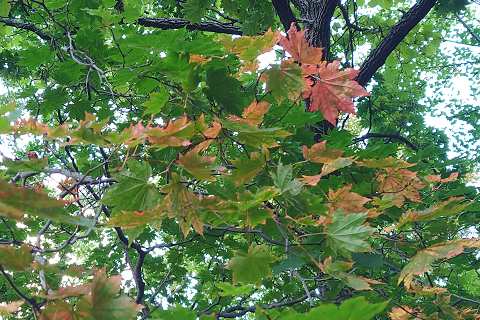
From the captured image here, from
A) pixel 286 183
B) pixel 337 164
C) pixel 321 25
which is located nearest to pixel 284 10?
pixel 321 25

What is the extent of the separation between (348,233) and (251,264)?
402mm

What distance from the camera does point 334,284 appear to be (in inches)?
88.8

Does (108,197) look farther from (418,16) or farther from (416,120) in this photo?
(416,120)

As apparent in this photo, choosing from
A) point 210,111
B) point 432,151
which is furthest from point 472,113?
point 210,111

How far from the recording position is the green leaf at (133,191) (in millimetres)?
1193

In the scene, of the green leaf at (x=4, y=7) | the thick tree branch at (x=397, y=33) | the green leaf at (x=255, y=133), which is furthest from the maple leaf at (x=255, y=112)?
the thick tree branch at (x=397, y=33)

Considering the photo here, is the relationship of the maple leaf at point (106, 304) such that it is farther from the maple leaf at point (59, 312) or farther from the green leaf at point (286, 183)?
the green leaf at point (286, 183)

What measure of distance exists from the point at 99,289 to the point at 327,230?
892 millimetres

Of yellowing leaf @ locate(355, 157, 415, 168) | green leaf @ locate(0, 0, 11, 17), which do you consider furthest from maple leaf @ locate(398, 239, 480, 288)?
green leaf @ locate(0, 0, 11, 17)

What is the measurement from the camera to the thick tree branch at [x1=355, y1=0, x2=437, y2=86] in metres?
3.26

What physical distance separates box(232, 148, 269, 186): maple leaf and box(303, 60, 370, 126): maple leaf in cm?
44

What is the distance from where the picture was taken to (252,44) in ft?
4.74

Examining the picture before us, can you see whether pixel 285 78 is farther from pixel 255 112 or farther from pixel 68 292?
pixel 68 292

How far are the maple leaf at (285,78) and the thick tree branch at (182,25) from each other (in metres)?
2.38
